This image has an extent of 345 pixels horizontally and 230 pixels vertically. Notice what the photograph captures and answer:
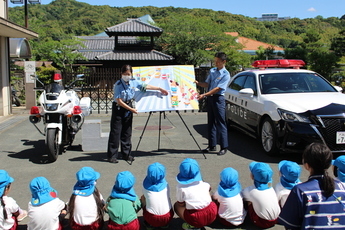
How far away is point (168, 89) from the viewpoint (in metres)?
6.91

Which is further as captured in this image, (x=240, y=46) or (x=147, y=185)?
(x=240, y=46)

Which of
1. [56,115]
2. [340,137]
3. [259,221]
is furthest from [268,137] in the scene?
[56,115]

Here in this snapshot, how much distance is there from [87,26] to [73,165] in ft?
231

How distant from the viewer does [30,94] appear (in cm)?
1441

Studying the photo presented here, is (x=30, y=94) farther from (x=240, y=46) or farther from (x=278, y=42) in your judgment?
(x=278, y=42)

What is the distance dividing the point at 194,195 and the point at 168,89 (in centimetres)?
344

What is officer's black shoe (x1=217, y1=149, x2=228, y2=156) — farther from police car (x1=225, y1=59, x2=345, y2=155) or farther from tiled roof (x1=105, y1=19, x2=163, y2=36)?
tiled roof (x1=105, y1=19, x2=163, y2=36)

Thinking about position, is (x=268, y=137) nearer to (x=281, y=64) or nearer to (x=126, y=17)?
(x=281, y=64)

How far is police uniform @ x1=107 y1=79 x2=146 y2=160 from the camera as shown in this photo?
6.54 metres

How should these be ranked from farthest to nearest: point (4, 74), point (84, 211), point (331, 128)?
point (4, 74), point (331, 128), point (84, 211)

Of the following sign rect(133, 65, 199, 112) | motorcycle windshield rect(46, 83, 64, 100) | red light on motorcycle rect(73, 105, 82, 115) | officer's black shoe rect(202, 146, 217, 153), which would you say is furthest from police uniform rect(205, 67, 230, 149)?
motorcycle windshield rect(46, 83, 64, 100)

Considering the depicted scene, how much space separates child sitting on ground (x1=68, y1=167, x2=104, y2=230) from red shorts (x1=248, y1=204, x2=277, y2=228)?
1.60 m

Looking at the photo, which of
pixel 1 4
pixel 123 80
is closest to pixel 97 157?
pixel 123 80

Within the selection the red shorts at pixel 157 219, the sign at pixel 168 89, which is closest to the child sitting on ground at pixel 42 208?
the red shorts at pixel 157 219
